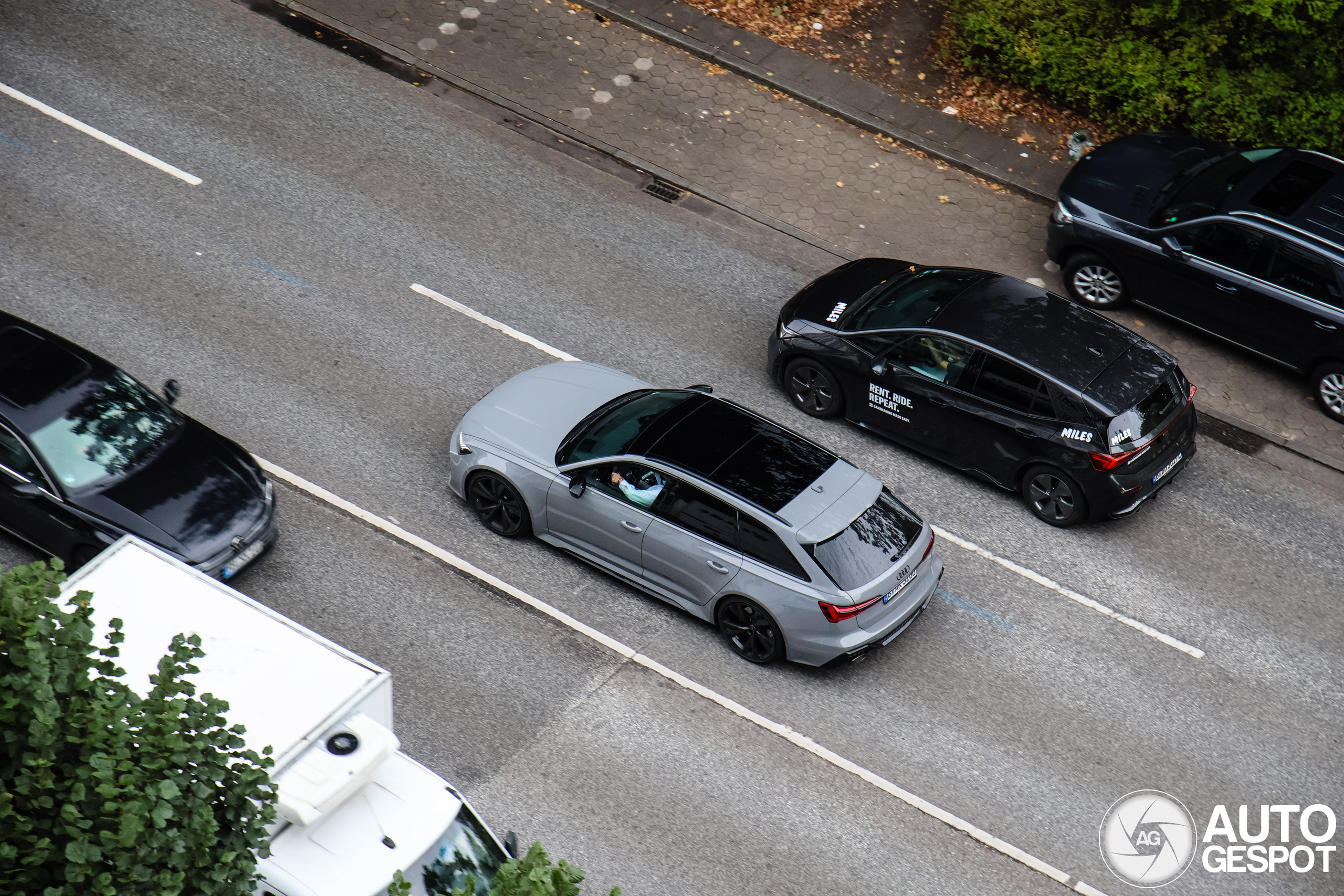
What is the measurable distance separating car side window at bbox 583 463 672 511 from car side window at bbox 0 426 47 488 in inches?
167

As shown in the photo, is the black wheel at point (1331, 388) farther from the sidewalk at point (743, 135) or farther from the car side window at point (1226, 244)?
the car side window at point (1226, 244)

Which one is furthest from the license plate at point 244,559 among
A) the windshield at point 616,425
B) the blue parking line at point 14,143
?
the blue parking line at point 14,143

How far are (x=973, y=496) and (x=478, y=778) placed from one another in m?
5.48

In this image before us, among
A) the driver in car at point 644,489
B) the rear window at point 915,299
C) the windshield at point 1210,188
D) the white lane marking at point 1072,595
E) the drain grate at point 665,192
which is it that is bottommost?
the white lane marking at point 1072,595

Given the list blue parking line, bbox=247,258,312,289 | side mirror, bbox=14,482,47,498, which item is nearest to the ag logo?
side mirror, bbox=14,482,47,498

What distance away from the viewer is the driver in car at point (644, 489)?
10.6 m

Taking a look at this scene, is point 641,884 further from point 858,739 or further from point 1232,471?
point 1232,471

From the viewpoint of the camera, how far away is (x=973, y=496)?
12367 millimetres

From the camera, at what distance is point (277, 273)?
1351 centimetres

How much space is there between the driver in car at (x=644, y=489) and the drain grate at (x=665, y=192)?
5676mm

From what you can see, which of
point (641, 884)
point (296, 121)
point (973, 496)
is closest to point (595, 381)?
point (973, 496)

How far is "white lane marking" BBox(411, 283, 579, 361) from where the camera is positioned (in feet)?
43.2

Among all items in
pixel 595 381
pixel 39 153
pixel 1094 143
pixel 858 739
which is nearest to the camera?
pixel 858 739

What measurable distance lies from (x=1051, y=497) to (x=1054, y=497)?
3cm
